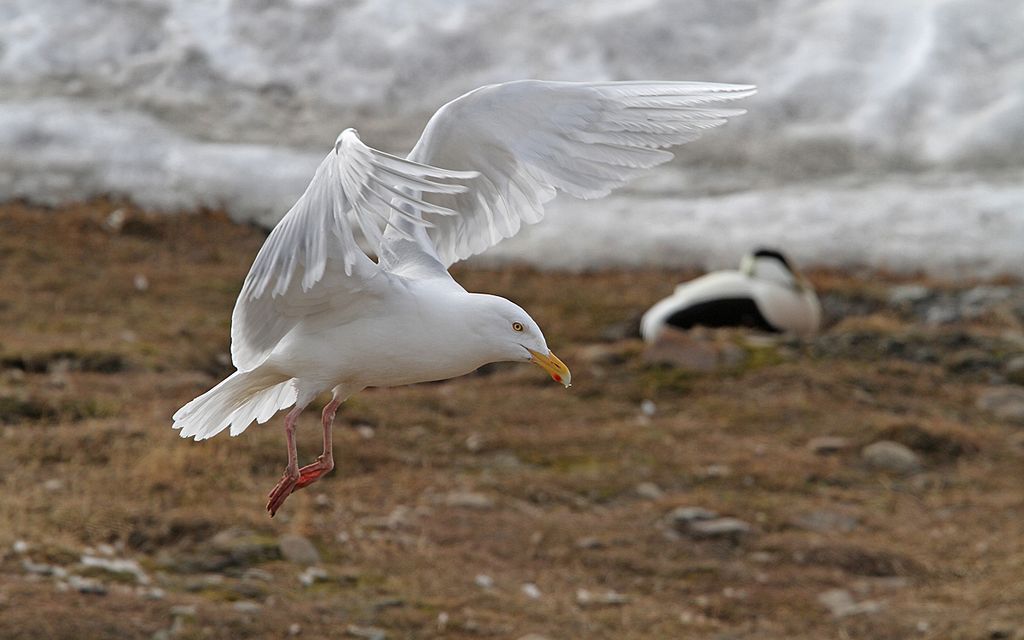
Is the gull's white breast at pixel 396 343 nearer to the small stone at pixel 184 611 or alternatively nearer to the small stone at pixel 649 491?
the small stone at pixel 184 611

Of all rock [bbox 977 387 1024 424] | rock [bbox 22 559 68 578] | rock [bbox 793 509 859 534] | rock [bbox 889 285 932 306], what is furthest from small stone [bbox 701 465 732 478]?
rock [bbox 22 559 68 578]

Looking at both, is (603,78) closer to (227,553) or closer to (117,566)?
(227,553)

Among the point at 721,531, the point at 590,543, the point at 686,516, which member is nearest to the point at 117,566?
the point at 590,543

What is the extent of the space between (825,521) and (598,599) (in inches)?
67.5

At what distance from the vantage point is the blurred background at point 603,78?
1295 centimetres

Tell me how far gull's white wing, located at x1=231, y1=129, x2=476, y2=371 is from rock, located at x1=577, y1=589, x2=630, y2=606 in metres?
3.32

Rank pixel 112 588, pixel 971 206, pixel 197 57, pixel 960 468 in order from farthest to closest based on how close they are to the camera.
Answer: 1. pixel 197 57
2. pixel 971 206
3. pixel 960 468
4. pixel 112 588

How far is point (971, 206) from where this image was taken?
12977 mm

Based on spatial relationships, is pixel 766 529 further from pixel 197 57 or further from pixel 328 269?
pixel 197 57

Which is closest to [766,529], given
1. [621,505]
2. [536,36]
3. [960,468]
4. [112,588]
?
[621,505]

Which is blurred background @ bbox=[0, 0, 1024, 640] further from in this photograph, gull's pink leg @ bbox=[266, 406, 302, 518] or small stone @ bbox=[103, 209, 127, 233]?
gull's pink leg @ bbox=[266, 406, 302, 518]

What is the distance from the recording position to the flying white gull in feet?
11.6

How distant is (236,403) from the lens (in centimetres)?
448

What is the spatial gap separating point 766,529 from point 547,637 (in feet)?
6.19
